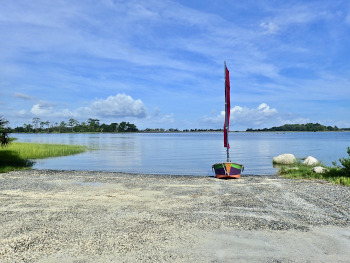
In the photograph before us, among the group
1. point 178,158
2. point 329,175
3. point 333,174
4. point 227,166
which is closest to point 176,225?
point 227,166

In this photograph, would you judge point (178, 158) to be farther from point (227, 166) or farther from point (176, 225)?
point (176, 225)

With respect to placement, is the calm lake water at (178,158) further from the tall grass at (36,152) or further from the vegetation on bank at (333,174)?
the vegetation on bank at (333,174)

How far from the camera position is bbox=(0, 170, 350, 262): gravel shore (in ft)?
23.1

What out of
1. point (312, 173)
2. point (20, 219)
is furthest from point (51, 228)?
point (312, 173)

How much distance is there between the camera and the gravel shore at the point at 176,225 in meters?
7.03

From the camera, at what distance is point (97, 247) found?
7.42m

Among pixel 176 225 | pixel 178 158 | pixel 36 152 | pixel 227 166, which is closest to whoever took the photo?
pixel 176 225

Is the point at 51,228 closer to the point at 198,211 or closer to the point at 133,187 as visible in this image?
the point at 198,211

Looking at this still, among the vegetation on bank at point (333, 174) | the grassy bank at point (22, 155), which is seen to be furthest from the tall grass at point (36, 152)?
the vegetation on bank at point (333, 174)

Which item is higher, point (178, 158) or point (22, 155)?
point (22, 155)

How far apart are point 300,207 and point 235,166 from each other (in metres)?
9.24

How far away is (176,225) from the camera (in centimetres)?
914

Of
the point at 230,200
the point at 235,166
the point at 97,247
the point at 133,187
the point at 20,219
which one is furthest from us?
the point at 235,166

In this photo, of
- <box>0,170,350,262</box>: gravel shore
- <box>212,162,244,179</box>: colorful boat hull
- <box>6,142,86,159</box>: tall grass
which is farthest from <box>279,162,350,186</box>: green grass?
<box>6,142,86,159</box>: tall grass
